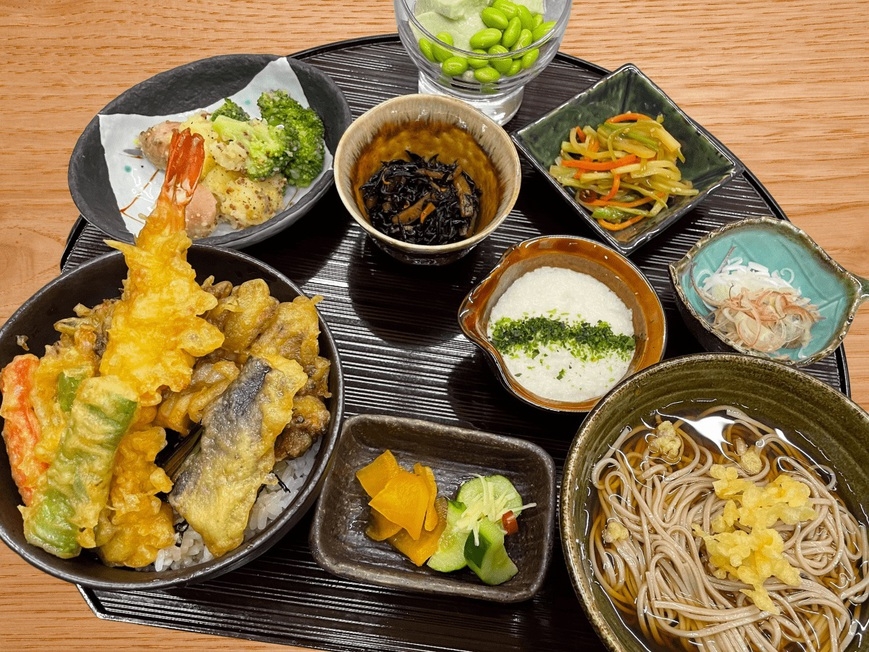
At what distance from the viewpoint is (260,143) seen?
7.84ft

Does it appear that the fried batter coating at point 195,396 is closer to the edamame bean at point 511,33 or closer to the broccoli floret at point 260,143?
the broccoli floret at point 260,143

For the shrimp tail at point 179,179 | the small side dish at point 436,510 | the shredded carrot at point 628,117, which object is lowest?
the small side dish at point 436,510

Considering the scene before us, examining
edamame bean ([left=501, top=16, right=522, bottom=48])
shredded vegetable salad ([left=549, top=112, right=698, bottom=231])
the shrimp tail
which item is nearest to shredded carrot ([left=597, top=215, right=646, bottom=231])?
shredded vegetable salad ([left=549, top=112, right=698, bottom=231])

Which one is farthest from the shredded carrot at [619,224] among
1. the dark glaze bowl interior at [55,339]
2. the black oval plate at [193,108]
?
the dark glaze bowl interior at [55,339]

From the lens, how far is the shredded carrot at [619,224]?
2.38 metres

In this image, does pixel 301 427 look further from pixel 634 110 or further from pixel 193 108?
pixel 634 110

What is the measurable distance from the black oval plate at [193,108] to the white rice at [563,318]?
819mm

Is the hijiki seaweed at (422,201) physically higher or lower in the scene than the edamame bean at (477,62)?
lower

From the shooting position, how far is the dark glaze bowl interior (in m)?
1.58

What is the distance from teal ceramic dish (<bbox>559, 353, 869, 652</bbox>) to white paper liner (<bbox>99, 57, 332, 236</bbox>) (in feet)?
4.65

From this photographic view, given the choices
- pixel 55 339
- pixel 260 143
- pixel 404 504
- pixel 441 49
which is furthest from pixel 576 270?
pixel 55 339

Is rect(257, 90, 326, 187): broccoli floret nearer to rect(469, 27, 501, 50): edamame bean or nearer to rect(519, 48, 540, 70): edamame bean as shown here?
rect(469, 27, 501, 50): edamame bean

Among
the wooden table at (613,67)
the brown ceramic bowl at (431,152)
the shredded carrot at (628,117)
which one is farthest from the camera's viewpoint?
the wooden table at (613,67)

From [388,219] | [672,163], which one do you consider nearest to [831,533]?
[672,163]
